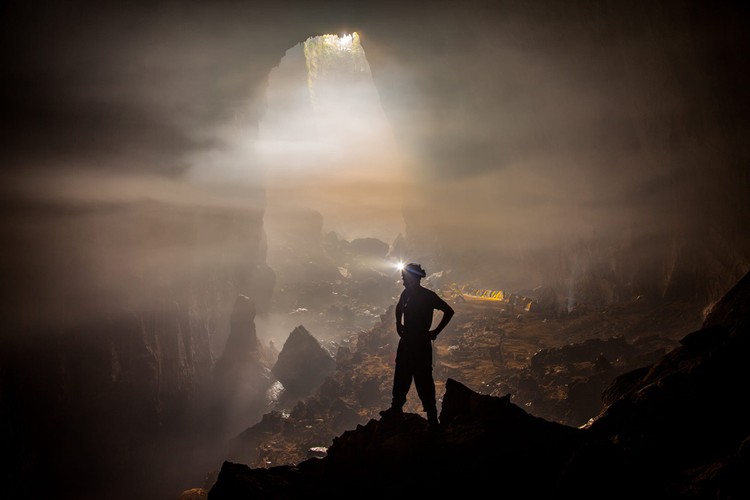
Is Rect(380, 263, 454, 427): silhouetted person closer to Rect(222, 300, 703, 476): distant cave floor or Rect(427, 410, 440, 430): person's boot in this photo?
Rect(427, 410, 440, 430): person's boot

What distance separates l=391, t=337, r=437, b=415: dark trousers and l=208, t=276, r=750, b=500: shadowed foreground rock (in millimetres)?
435

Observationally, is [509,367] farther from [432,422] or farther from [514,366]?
[432,422]

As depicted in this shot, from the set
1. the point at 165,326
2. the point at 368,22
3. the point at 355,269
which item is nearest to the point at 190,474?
the point at 165,326

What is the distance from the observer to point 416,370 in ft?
24.2

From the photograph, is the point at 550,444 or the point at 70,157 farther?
the point at 70,157

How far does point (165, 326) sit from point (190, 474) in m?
16.1

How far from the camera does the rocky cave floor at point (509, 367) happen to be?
1086 inches

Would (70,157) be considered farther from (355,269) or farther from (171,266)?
(355,269)

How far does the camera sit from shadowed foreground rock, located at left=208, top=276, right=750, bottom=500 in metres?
4.18

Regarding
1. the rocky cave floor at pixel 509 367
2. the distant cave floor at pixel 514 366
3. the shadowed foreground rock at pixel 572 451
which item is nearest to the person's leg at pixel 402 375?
the shadowed foreground rock at pixel 572 451

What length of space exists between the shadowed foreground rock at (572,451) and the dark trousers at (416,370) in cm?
43

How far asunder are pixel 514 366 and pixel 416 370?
116 ft

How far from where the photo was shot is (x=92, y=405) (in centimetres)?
2717

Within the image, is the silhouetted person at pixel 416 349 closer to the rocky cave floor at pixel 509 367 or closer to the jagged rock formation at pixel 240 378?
the rocky cave floor at pixel 509 367
